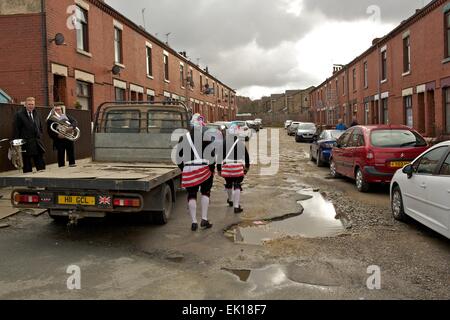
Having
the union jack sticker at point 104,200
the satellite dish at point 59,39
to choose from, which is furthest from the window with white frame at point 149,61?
the union jack sticker at point 104,200

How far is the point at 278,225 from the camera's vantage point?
7.04 meters

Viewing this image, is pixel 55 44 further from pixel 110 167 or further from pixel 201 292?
pixel 201 292

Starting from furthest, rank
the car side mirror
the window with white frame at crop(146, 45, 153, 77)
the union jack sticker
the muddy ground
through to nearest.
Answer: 1. the window with white frame at crop(146, 45, 153, 77)
2. the car side mirror
3. the union jack sticker
4. the muddy ground

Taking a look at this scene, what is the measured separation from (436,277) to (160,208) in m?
3.77

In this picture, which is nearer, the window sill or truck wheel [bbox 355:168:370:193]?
truck wheel [bbox 355:168:370:193]

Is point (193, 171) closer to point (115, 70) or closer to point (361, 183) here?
point (361, 183)

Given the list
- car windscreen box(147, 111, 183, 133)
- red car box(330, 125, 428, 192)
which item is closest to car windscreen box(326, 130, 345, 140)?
red car box(330, 125, 428, 192)

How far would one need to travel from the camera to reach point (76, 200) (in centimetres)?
589

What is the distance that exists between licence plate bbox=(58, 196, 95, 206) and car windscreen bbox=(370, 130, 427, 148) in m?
6.54

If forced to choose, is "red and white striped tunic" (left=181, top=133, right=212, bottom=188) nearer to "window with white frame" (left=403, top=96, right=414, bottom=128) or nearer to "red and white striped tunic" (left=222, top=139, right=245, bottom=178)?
"red and white striped tunic" (left=222, top=139, right=245, bottom=178)

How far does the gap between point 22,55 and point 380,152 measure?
37.0ft

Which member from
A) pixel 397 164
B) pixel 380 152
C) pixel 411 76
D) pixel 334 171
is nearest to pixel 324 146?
pixel 334 171

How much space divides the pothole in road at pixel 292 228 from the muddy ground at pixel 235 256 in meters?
0.02

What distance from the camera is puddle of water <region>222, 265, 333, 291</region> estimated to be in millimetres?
4387
